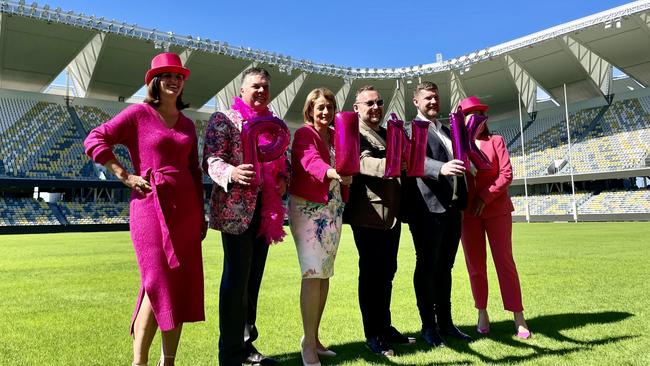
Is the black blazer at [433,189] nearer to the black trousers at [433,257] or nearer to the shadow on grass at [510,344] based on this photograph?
the black trousers at [433,257]


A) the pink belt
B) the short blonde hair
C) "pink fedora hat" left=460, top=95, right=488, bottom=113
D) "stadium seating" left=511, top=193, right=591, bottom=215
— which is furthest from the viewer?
"stadium seating" left=511, top=193, right=591, bottom=215

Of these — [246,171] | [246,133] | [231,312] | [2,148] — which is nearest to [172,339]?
[231,312]

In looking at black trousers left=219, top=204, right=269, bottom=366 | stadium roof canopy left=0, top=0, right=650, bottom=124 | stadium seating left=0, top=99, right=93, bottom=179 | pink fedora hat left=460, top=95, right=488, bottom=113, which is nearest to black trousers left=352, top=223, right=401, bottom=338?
black trousers left=219, top=204, right=269, bottom=366

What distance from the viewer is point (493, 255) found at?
3.92 m

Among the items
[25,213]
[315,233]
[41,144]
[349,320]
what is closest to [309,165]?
[315,233]

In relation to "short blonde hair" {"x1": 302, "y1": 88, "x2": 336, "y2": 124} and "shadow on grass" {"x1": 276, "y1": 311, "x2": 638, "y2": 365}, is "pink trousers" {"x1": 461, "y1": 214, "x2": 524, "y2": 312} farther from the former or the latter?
"short blonde hair" {"x1": 302, "y1": 88, "x2": 336, "y2": 124}

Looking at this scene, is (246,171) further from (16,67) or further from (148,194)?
(16,67)

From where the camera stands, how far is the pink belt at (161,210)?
2.36 meters

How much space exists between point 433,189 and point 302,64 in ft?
105

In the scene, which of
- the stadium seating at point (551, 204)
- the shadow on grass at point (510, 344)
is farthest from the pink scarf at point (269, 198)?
the stadium seating at point (551, 204)

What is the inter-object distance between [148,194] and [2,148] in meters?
33.1

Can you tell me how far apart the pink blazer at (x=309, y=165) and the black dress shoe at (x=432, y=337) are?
137 cm

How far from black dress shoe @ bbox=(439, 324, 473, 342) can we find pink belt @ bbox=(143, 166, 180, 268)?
2.28 meters

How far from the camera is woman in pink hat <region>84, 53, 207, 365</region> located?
238 cm
